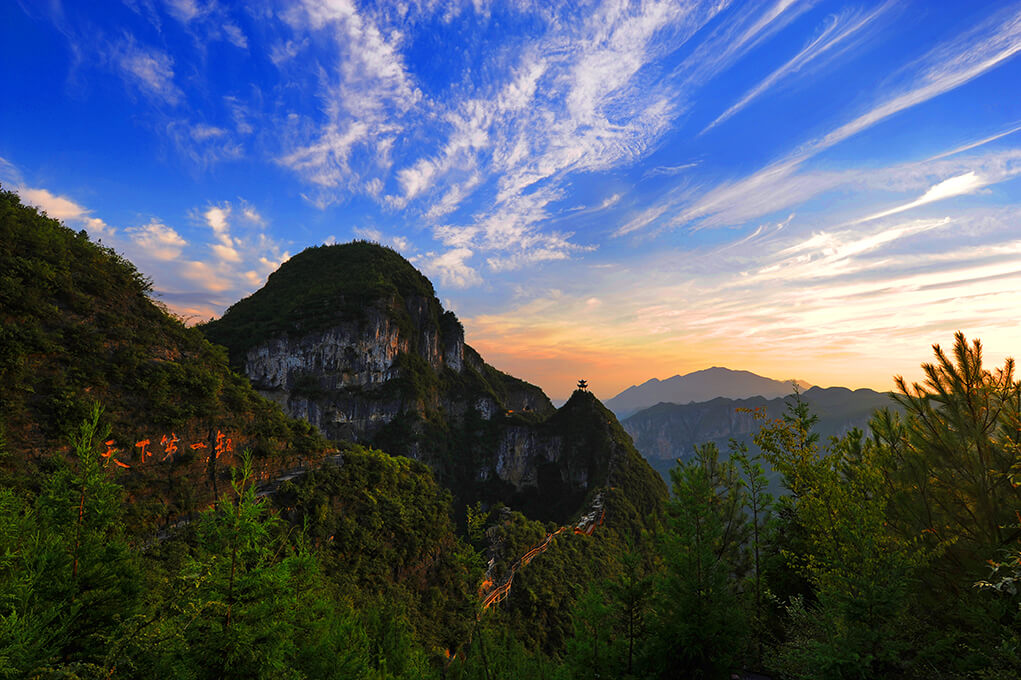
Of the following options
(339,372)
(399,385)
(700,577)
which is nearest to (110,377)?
(700,577)

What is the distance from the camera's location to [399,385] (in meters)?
91.6

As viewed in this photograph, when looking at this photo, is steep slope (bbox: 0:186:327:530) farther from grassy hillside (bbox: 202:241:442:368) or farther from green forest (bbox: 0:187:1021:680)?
grassy hillside (bbox: 202:241:442:368)

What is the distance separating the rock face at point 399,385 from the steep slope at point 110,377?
172ft

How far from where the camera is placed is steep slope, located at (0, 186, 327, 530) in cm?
1816

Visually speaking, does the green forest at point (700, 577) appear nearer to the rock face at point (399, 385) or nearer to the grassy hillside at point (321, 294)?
the rock face at point (399, 385)

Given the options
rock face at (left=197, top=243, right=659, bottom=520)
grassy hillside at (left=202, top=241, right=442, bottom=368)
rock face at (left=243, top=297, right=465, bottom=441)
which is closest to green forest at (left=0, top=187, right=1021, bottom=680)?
rock face at (left=243, top=297, right=465, bottom=441)

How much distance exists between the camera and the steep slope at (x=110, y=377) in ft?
59.6

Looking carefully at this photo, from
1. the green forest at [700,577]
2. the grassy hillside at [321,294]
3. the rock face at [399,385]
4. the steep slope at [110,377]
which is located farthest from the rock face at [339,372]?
the green forest at [700,577]

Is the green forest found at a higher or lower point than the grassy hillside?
lower

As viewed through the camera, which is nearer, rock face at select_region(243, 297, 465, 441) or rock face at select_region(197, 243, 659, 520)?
rock face at select_region(243, 297, 465, 441)

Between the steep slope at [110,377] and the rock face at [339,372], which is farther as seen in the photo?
the rock face at [339,372]

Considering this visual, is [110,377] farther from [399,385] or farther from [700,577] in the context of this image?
[399,385]

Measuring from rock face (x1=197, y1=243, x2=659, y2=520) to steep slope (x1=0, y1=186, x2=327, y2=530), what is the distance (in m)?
52.3

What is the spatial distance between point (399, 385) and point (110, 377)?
70.2 m
